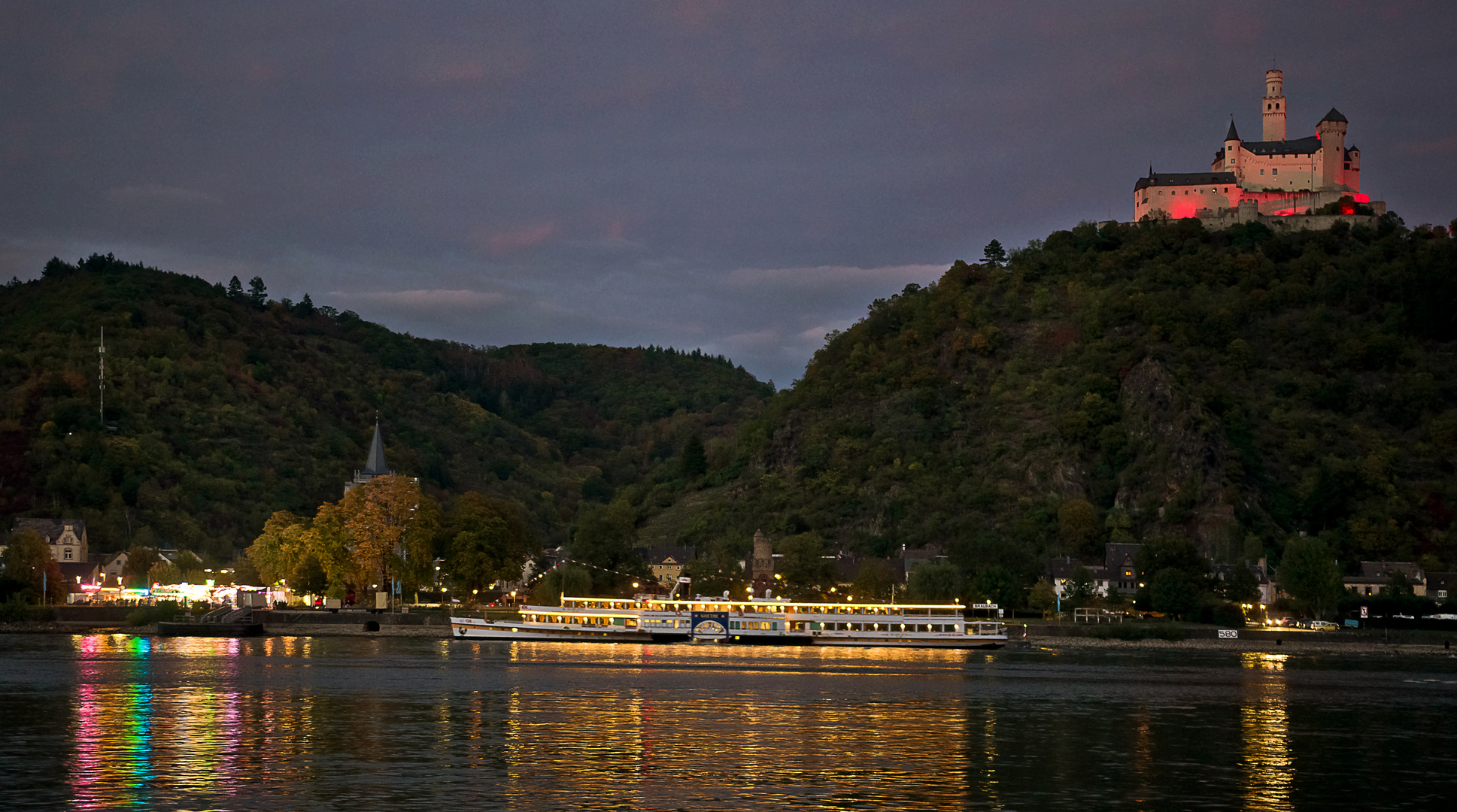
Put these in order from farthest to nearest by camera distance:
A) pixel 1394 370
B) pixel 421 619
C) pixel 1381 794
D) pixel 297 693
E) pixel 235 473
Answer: pixel 235 473 → pixel 1394 370 → pixel 421 619 → pixel 297 693 → pixel 1381 794

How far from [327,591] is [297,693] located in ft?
216

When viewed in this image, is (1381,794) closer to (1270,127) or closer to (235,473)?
(235,473)

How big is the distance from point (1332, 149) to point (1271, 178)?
26.3 feet

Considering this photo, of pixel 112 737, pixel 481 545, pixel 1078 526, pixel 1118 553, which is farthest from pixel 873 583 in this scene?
pixel 112 737

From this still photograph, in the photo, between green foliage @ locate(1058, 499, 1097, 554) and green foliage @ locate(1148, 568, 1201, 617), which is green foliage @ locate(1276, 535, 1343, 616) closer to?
green foliage @ locate(1148, 568, 1201, 617)

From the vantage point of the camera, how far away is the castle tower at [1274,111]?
19262 centimetres

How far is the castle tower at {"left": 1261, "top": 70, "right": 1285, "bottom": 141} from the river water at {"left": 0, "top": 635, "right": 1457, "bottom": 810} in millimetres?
122387

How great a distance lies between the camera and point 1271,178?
189 meters

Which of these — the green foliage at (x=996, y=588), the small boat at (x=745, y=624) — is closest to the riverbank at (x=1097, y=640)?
the small boat at (x=745, y=624)

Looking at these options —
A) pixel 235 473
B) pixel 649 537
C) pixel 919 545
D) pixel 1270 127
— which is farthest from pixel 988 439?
pixel 235 473

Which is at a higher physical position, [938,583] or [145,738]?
[938,583]

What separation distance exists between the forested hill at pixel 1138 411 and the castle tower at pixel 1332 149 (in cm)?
899

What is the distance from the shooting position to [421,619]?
12081 cm

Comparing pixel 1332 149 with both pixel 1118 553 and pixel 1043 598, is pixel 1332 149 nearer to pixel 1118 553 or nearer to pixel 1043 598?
pixel 1118 553
